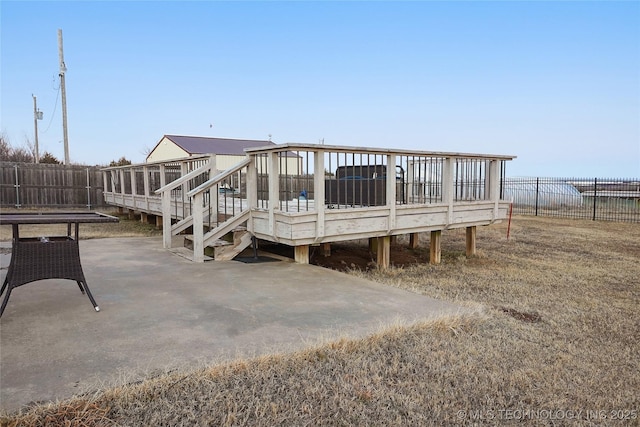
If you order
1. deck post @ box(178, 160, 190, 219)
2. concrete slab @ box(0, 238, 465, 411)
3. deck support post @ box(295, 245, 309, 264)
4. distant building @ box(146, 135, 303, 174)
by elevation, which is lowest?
concrete slab @ box(0, 238, 465, 411)

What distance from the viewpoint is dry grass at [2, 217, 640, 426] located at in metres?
1.96

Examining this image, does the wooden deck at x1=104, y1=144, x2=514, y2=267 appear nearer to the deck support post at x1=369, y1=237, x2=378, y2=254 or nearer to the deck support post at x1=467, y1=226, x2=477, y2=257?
the deck support post at x1=467, y1=226, x2=477, y2=257

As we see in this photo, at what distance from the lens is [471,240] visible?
757 cm

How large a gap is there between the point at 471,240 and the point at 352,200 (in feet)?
8.52

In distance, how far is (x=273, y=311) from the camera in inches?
135

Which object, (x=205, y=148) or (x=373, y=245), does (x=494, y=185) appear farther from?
(x=205, y=148)

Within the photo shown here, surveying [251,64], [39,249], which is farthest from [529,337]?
[251,64]

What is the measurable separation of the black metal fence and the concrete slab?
45.5 ft

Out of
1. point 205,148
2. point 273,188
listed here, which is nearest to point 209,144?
point 205,148

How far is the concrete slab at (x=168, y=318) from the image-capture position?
2296 mm

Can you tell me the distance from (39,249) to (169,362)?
165cm

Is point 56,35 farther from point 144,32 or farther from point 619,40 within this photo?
point 619,40

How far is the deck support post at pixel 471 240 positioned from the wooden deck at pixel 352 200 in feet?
0.06

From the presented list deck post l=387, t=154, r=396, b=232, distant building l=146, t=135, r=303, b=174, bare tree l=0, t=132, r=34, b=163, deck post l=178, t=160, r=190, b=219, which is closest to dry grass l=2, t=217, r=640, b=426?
deck post l=387, t=154, r=396, b=232
